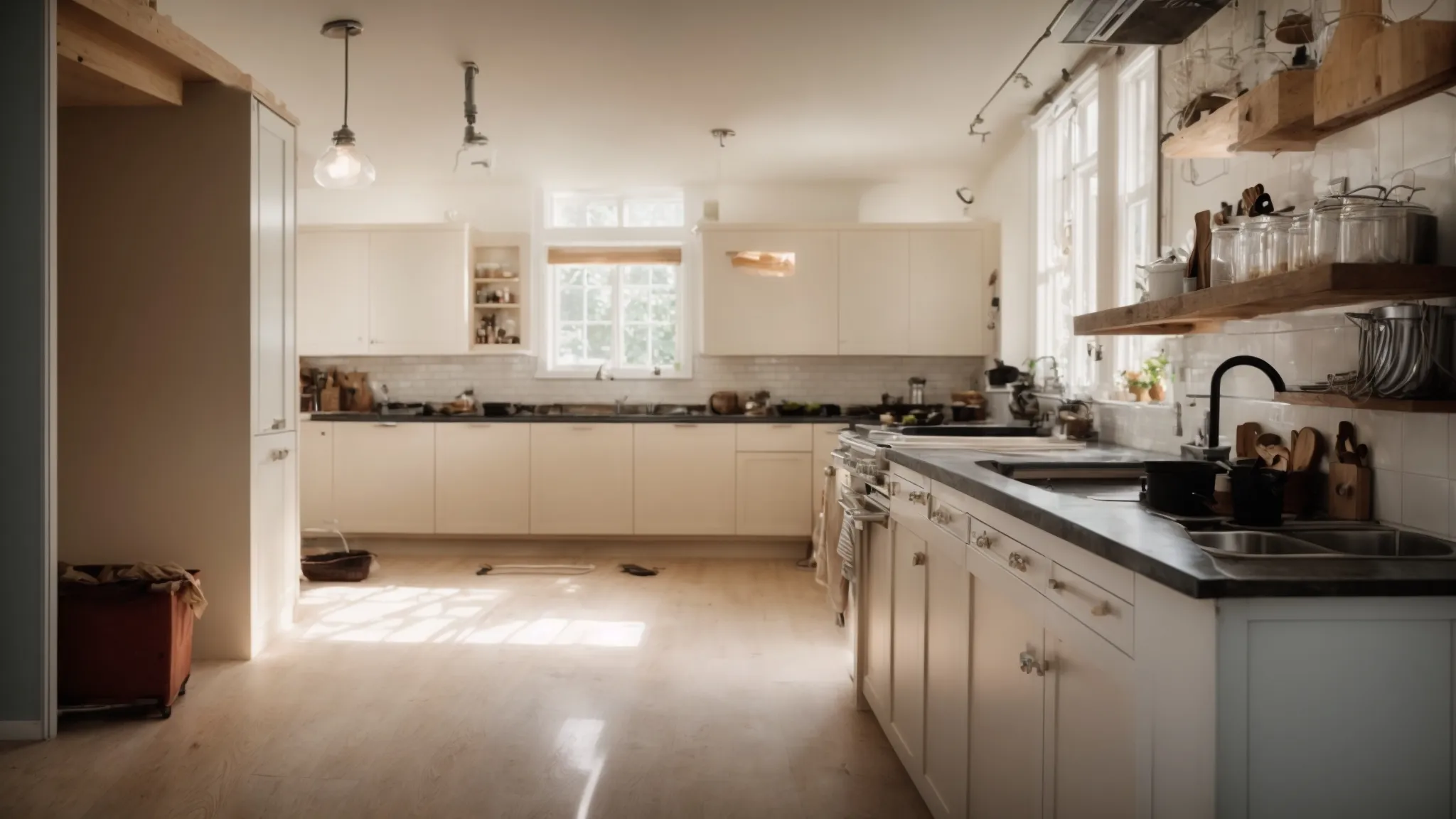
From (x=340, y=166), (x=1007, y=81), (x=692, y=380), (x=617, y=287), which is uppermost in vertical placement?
(x=1007, y=81)

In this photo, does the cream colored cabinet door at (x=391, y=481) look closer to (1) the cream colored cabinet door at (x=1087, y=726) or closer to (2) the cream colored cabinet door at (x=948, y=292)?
(2) the cream colored cabinet door at (x=948, y=292)

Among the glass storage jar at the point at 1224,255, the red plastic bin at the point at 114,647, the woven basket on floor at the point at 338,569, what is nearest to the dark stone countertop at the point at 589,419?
the woven basket on floor at the point at 338,569

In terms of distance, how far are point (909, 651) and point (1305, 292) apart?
5.06 feet

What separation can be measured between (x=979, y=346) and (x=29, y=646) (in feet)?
18.4

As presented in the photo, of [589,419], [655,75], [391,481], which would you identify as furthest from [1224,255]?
[391,481]

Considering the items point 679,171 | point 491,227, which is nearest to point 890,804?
point 679,171

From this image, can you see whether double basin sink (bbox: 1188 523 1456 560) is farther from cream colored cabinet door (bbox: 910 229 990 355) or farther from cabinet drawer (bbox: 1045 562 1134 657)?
cream colored cabinet door (bbox: 910 229 990 355)

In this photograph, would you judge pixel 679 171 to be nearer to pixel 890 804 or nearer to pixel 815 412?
pixel 815 412

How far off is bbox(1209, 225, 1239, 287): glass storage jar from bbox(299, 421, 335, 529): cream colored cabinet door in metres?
5.85

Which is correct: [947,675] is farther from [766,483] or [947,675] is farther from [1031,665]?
[766,483]

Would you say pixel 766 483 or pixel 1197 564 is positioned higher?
pixel 1197 564

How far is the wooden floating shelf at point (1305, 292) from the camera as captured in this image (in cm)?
162

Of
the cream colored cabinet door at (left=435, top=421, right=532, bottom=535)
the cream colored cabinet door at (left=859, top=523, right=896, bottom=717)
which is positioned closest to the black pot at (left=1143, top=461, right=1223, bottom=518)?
the cream colored cabinet door at (left=859, top=523, right=896, bottom=717)

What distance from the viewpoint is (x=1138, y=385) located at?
351cm
